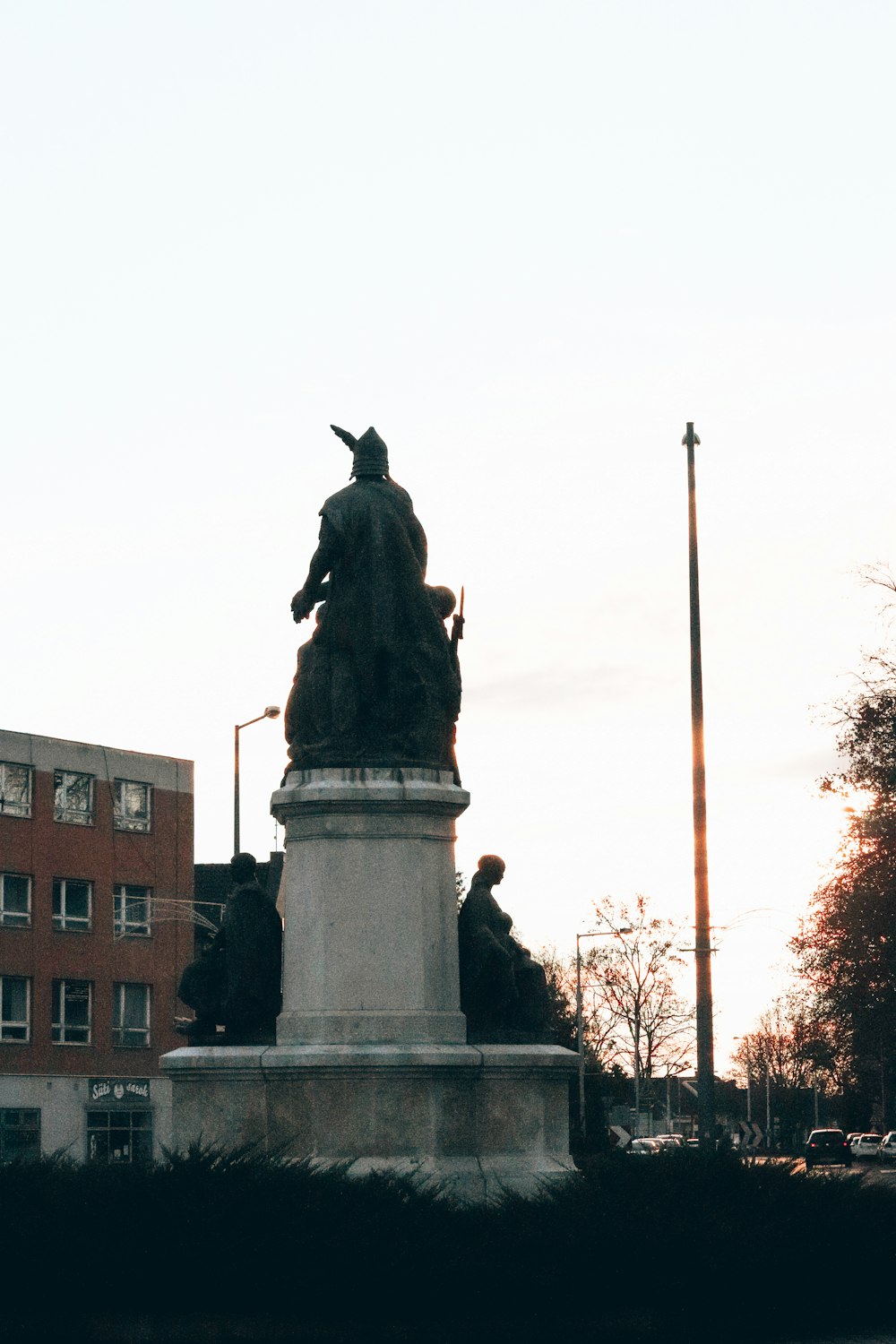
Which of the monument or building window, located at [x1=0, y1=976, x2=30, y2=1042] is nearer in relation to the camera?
the monument

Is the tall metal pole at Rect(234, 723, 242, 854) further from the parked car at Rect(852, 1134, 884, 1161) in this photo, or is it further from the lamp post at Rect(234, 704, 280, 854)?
the parked car at Rect(852, 1134, 884, 1161)

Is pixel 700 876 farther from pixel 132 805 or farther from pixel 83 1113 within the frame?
pixel 132 805

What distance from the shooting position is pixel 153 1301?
10258 millimetres

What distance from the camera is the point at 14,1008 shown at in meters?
60.8

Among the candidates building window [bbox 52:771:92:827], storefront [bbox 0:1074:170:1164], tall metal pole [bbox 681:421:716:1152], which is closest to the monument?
tall metal pole [bbox 681:421:716:1152]

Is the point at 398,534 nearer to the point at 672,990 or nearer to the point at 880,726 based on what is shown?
the point at 880,726

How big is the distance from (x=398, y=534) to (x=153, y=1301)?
649 centimetres

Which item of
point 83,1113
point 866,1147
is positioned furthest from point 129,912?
point 866,1147

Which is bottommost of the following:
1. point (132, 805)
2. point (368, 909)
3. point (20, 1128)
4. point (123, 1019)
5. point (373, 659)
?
point (20, 1128)

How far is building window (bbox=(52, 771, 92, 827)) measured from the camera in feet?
207

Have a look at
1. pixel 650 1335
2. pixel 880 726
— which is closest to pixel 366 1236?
pixel 650 1335

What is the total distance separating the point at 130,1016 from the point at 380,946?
52.3 m

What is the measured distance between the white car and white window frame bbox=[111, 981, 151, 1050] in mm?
36602

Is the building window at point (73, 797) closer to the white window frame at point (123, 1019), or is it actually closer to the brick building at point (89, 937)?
the brick building at point (89, 937)
